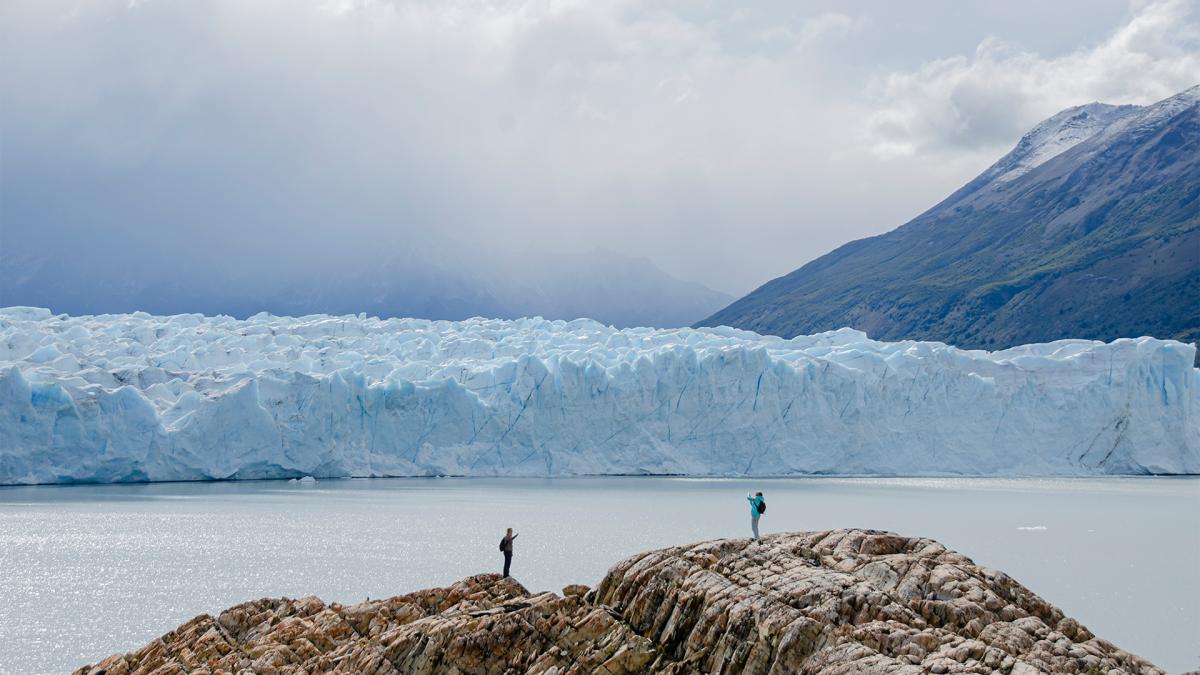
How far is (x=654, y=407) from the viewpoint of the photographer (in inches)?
1630

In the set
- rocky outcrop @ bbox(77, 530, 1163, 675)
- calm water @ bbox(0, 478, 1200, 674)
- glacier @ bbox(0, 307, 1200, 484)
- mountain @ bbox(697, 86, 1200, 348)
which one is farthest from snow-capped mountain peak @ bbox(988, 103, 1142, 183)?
rocky outcrop @ bbox(77, 530, 1163, 675)

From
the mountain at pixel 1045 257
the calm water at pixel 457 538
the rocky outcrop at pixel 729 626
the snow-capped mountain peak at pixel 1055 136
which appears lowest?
the calm water at pixel 457 538

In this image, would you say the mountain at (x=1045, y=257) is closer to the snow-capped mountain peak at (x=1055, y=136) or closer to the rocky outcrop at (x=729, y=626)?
the snow-capped mountain peak at (x=1055, y=136)

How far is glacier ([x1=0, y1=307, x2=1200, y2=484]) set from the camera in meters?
38.3

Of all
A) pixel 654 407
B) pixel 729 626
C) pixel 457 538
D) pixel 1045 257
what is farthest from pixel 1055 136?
pixel 729 626

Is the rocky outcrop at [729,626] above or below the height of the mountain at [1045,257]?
below

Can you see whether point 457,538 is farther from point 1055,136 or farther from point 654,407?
point 1055,136

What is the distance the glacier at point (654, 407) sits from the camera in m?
38.3

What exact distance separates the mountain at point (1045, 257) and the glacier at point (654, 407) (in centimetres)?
4731

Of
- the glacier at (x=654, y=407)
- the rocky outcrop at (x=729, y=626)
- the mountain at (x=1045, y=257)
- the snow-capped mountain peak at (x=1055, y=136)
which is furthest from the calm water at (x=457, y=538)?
the snow-capped mountain peak at (x=1055, y=136)

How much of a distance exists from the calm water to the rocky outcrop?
480 centimetres

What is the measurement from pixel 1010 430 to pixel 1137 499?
22.8 ft

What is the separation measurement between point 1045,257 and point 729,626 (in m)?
115

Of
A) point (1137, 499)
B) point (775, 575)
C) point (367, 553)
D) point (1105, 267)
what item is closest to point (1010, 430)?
point (1137, 499)
